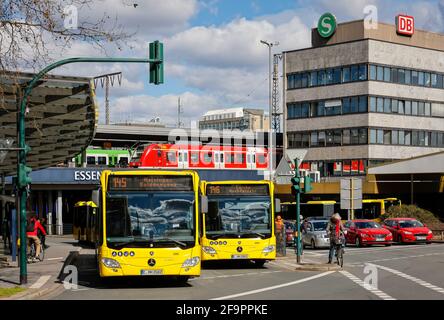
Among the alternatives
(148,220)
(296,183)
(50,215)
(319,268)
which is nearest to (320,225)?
(296,183)

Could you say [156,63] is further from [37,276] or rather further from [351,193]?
[351,193]

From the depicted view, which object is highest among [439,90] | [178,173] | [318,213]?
[439,90]

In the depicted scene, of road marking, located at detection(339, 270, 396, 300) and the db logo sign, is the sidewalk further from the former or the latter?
the db logo sign

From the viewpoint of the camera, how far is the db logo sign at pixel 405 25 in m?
73.7

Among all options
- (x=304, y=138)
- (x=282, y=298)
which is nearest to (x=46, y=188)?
(x=304, y=138)

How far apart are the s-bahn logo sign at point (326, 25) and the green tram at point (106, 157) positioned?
74.0ft

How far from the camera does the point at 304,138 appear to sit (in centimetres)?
7856

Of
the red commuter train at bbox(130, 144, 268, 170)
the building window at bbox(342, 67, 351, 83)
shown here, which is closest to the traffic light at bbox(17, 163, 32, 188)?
the red commuter train at bbox(130, 144, 268, 170)

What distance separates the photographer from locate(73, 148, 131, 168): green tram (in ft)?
231

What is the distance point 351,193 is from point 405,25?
142 feet

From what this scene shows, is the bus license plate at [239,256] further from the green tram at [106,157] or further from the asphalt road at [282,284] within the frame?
the green tram at [106,157]

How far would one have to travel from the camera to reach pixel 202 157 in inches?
2628
